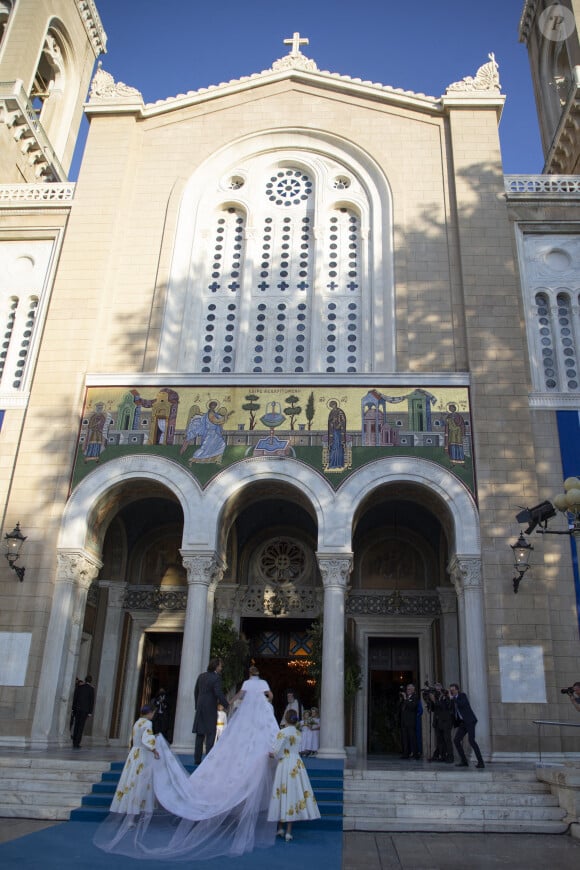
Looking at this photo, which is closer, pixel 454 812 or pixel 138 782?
pixel 138 782

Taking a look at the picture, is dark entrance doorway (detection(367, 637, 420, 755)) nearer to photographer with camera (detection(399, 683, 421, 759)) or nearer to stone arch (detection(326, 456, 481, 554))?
photographer with camera (detection(399, 683, 421, 759))

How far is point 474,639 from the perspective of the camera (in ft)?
49.0

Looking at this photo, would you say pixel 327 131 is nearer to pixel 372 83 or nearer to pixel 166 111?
pixel 372 83

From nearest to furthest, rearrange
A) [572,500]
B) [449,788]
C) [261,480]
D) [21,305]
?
Answer: 1. [572,500]
2. [449,788]
3. [261,480]
4. [21,305]

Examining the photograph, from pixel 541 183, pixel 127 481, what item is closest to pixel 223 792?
pixel 127 481

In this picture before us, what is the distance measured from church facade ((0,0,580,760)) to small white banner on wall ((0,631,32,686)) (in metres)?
0.04

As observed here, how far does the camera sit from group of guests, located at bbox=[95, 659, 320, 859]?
8.66 metres

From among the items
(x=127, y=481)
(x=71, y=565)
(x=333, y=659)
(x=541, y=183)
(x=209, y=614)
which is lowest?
(x=333, y=659)

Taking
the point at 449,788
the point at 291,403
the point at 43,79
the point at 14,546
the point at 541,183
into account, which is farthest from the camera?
the point at 43,79

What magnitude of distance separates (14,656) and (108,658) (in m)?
3.72

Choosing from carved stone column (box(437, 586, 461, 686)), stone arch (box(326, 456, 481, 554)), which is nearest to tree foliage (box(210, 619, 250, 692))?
stone arch (box(326, 456, 481, 554))

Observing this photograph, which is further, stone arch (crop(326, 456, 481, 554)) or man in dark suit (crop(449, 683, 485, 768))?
stone arch (crop(326, 456, 481, 554))

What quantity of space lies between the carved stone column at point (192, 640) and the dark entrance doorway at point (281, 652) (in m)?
4.38

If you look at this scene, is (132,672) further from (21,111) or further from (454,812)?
(21,111)
